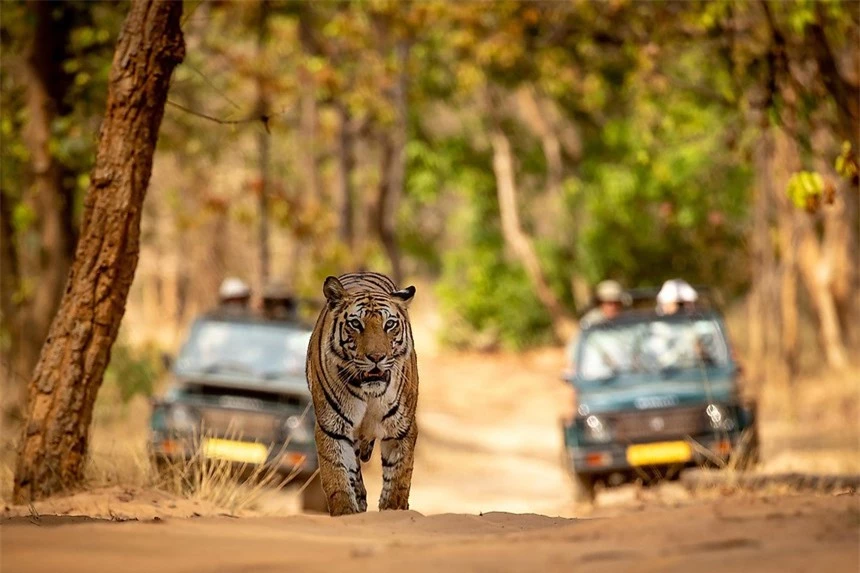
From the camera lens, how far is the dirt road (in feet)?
18.5

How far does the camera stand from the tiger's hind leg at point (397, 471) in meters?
8.38

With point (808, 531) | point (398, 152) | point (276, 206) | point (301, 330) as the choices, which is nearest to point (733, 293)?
point (398, 152)

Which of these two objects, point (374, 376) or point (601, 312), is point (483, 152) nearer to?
point (601, 312)

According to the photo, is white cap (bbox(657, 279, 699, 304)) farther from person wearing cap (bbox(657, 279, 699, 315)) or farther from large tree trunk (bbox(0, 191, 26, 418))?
large tree trunk (bbox(0, 191, 26, 418))

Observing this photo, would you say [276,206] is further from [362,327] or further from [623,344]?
[362,327]

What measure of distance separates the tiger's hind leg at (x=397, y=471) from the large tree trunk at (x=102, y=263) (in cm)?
258

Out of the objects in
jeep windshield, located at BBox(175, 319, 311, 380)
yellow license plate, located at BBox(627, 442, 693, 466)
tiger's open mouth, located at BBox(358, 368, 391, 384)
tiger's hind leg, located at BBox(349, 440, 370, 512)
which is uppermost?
jeep windshield, located at BBox(175, 319, 311, 380)

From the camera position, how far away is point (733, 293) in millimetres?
40594

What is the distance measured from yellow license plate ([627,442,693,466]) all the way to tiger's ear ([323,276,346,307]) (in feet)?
24.8

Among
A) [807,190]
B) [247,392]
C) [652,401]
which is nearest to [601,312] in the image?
Answer: [652,401]

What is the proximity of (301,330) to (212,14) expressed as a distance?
5.26 metres

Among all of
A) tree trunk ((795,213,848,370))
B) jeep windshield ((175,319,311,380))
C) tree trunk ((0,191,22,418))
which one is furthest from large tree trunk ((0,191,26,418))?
tree trunk ((795,213,848,370))

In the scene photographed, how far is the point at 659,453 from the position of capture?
15.6m

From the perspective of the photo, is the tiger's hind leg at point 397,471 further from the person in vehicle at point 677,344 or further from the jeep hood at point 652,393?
the person in vehicle at point 677,344
